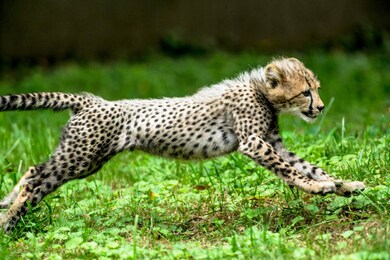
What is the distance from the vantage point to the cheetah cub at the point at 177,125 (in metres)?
6.06

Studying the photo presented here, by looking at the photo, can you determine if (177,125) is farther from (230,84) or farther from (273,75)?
(273,75)

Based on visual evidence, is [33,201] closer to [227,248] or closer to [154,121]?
[154,121]

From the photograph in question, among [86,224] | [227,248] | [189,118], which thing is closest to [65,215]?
[86,224]

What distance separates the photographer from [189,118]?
6.26 metres

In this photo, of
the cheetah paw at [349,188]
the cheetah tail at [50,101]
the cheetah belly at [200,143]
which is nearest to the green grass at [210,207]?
the cheetah paw at [349,188]

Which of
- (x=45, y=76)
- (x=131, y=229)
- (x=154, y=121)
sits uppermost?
(x=154, y=121)

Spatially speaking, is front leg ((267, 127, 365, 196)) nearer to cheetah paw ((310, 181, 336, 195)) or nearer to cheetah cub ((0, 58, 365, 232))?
cheetah cub ((0, 58, 365, 232))

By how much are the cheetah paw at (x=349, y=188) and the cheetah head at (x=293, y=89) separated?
628mm

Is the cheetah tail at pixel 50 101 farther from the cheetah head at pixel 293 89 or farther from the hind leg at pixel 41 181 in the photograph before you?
the cheetah head at pixel 293 89

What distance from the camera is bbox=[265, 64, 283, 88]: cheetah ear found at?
241 inches

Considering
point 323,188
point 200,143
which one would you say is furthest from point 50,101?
point 323,188

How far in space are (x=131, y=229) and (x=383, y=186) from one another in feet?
6.22

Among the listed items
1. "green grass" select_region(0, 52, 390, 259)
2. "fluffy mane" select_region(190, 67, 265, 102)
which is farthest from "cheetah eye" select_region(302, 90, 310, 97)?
"green grass" select_region(0, 52, 390, 259)

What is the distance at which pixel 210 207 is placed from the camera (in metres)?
6.21
